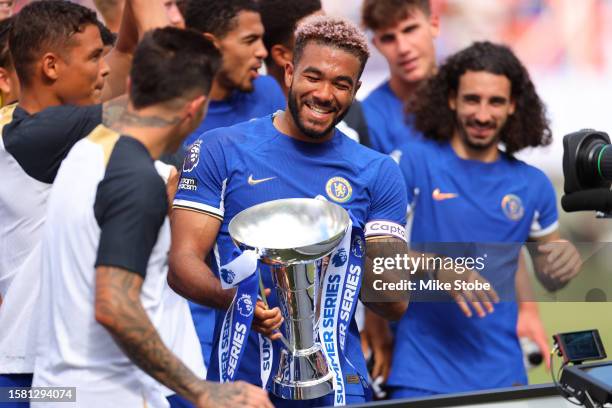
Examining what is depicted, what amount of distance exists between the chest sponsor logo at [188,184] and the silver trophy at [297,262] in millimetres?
450

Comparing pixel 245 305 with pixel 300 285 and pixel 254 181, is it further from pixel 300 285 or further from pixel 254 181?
pixel 254 181

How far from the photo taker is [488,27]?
6.82 meters

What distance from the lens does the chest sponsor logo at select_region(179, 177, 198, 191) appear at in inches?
143

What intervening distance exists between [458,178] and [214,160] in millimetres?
1826

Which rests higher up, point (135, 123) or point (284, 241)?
point (135, 123)

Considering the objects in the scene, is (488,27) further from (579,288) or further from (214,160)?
(214,160)

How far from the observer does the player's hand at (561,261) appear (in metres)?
4.93

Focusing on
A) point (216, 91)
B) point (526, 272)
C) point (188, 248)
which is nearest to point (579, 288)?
point (526, 272)

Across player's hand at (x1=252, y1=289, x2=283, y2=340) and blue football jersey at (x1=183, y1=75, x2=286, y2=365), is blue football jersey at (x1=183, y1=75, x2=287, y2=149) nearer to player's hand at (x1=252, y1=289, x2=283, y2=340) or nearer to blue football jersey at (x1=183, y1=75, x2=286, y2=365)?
blue football jersey at (x1=183, y1=75, x2=286, y2=365)

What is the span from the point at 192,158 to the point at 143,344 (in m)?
1.05

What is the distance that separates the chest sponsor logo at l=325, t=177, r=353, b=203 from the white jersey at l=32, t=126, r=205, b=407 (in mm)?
831

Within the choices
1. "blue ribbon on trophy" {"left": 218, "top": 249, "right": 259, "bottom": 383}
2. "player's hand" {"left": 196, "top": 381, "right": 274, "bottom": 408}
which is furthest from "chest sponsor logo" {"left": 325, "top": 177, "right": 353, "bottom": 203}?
"player's hand" {"left": 196, "top": 381, "right": 274, "bottom": 408}

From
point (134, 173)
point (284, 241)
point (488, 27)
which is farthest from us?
point (488, 27)

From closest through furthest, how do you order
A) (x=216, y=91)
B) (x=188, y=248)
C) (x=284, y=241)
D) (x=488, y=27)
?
1. (x=284, y=241)
2. (x=188, y=248)
3. (x=216, y=91)
4. (x=488, y=27)
